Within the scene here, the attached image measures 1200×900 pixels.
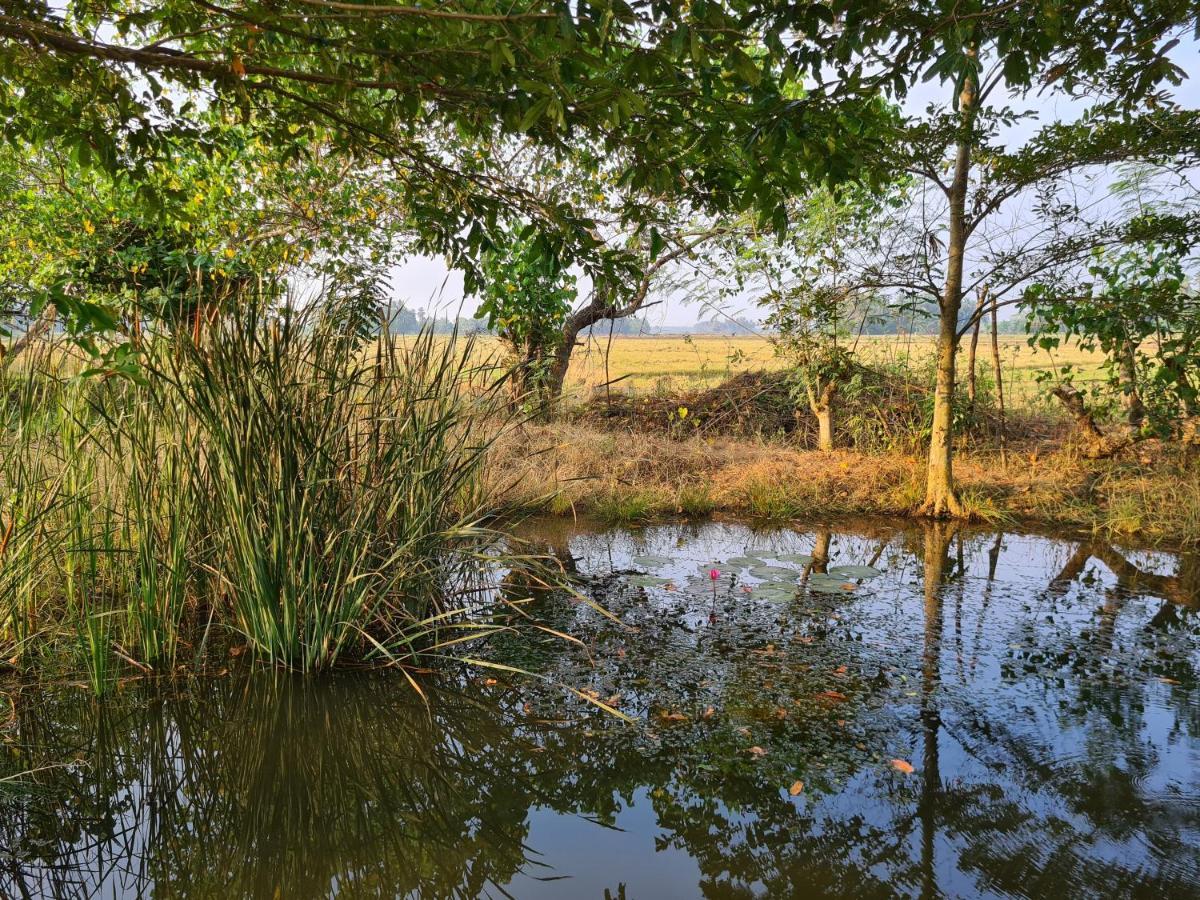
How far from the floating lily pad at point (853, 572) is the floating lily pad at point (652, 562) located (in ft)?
3.38

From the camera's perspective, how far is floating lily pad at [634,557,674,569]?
16.5ft

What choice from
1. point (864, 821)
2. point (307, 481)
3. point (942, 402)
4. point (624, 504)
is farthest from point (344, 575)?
point (942, 402)

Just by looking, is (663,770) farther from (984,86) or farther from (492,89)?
(984,86)

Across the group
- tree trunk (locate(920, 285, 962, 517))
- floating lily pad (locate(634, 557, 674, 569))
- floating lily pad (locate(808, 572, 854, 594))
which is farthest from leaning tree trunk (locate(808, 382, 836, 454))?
floating lily pad (locate(808, 572, 854, 594))

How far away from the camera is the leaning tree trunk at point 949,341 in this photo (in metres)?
5.92

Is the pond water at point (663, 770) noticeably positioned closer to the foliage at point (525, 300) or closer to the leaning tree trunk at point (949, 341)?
the leaning tree trunk at point (949, 341)

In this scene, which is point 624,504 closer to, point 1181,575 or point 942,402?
point 942,402

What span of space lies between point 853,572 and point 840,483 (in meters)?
2.52

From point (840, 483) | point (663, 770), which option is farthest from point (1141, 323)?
point (663, 770)

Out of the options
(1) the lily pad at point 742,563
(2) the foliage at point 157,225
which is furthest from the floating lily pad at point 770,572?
(2) the foliage at point 157,225

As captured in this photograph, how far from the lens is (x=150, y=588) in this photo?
303 centimetres

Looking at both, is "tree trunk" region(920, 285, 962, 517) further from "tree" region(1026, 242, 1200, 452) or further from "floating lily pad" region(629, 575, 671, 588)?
"floating lily pad" region(629, 575, 671, 588)

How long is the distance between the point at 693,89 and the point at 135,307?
2157mm

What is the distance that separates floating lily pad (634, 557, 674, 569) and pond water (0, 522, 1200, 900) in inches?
40.7
